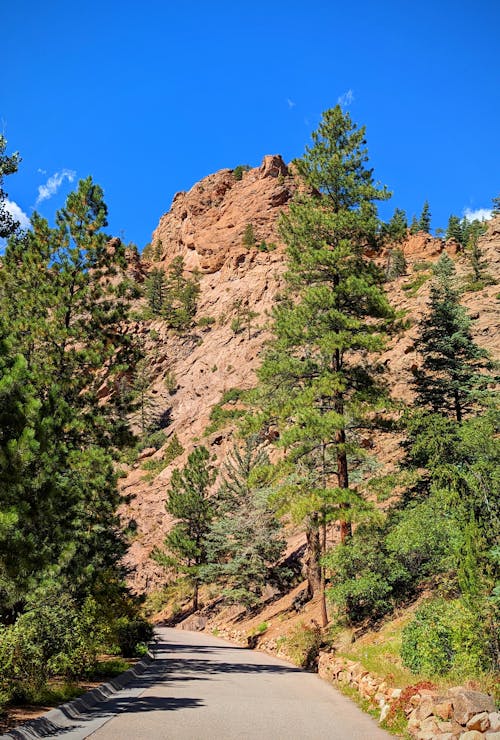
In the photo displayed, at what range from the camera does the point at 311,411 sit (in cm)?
1617

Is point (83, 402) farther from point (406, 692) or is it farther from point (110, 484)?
point (406, 692)

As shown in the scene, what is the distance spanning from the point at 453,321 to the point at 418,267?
47.1 m

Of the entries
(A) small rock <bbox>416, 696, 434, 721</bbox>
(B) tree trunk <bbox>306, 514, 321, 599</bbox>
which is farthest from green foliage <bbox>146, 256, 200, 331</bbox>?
(A) small rock <bbox>416, 696, 434, 721</bbox>

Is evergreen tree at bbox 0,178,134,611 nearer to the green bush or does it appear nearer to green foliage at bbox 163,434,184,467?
the green bush

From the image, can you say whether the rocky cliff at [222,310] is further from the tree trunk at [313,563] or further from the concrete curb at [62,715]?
the concrete curb at [62,715]

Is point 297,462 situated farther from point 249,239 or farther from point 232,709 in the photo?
point 249,239

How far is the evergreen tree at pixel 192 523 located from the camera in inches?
1539

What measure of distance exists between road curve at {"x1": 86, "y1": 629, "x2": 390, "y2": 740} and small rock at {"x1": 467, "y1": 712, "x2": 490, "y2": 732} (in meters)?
1.47

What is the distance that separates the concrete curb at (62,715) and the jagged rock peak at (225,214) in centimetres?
7426

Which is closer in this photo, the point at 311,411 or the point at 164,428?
the point at 311,411

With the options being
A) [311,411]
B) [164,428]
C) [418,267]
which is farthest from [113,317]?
[418,267]

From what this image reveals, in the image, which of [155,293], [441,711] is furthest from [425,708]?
[155,293]

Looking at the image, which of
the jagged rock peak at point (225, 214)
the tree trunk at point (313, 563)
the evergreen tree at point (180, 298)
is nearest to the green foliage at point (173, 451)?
the evergreen tree at point (180, 298)

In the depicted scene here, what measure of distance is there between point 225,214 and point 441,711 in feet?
301
